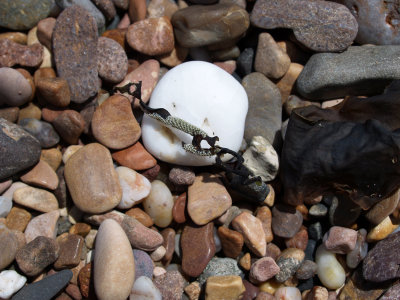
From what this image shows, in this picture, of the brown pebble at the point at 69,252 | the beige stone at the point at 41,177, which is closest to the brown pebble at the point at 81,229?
the brown pebble at the point at 69,252

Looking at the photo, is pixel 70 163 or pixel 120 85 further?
pixel 120 85

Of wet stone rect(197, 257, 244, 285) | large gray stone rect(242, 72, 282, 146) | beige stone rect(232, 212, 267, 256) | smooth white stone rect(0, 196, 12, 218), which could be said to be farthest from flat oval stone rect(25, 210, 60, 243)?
large gray stone rect(242, 72, 282, 146)

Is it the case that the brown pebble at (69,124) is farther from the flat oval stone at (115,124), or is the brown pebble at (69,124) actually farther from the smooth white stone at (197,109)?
the smooth white stone at (197,109)

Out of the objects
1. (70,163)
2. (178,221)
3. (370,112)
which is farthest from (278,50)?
(70,163)

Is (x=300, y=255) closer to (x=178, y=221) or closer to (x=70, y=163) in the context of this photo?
(x=178, y=221)

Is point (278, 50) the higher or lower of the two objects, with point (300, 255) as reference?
higher

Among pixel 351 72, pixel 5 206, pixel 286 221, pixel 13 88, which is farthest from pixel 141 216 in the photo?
pixel 351 72

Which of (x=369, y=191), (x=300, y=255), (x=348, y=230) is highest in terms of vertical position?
(x=369, y=191)

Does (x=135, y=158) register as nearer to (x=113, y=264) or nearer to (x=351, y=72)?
(x=113, y=264)
